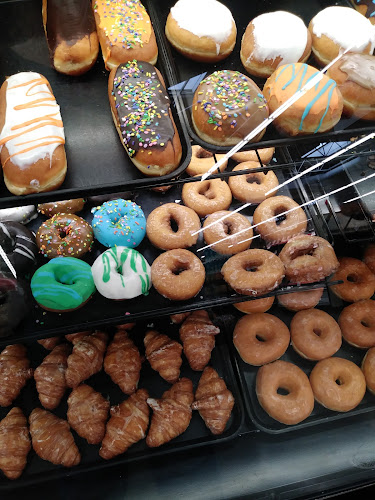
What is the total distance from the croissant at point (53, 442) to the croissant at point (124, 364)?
1.11 ft

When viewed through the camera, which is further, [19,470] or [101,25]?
[19,470]

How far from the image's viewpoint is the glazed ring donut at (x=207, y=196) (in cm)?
229

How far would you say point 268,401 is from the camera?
6.93 feet

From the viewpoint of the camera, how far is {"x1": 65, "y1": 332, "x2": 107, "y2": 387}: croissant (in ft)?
6.78

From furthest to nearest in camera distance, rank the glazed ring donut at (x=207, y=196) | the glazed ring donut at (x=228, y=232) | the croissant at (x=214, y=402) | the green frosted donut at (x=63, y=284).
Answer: the glazed ring donut at (x=207, y=196)
the glazed ring donut at (x=228, y=232)
the croissant at (x=214, y=402)
the green frosted donut at (x=63, y=284)

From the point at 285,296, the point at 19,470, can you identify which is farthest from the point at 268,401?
the point at 19,470

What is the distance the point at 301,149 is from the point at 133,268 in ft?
3.51

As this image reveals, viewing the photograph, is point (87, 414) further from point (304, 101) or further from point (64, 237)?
point (304, 101)

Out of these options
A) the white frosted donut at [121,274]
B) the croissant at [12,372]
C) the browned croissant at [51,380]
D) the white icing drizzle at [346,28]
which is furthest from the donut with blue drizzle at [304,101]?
the croissant at [12,372]

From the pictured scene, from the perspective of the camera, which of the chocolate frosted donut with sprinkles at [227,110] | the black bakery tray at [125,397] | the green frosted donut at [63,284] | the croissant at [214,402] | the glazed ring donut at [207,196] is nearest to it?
the chocolate frosted donut with sprinkles at [227,110]

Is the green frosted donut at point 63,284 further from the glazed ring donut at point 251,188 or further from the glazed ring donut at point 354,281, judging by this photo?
the glazed ring donut at point 354,281


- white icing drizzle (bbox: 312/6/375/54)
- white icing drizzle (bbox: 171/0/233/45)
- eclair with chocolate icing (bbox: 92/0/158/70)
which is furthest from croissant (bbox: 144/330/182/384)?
white icing drizzle (bbox: 312/6/375/54)

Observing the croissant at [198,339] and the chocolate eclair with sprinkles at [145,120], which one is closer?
the chocolate eclair with sprinkles at [145,120]

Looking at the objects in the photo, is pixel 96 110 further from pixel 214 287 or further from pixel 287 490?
pixel 287 490
